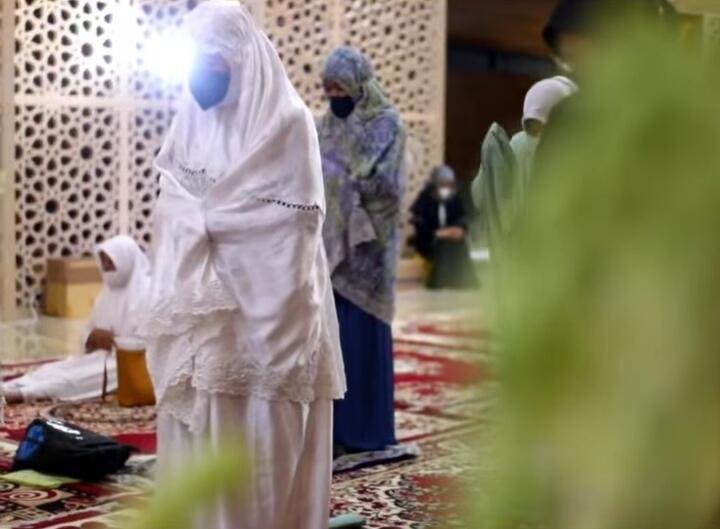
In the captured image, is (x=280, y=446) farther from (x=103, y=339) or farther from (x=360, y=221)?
(x=103, y=339)

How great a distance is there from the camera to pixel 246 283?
2928 mm

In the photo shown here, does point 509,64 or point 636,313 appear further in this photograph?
point 509,64

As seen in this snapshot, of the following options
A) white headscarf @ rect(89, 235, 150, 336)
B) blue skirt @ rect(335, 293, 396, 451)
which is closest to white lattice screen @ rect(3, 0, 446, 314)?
white headscarf @ rect(89, 235, 150, 336)

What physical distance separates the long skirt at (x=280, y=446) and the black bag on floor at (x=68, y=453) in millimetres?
1263

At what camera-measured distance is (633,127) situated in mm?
410

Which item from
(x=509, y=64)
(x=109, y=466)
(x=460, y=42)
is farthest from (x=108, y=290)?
(x=509, y=64)

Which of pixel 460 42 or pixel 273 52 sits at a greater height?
pixel 460 42

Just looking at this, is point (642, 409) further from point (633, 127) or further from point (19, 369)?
point (19, 369)

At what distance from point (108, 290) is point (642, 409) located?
5.69 m

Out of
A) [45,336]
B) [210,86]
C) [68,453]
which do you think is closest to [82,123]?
[45,336]

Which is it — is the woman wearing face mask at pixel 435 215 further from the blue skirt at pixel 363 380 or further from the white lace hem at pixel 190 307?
the white lace hem at pixel 190 307

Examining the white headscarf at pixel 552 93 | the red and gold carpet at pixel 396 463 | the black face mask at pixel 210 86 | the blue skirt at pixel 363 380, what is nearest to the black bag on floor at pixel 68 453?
the red and gold carpet at pixel 396 463

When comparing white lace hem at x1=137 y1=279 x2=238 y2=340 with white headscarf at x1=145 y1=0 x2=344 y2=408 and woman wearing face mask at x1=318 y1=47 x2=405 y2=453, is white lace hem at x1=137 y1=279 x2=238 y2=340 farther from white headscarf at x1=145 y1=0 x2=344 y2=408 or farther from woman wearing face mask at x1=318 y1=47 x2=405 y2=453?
woman wearing face mask at x1=318 y1=47 x2=405 y2=453

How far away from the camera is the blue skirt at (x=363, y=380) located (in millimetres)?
4590
